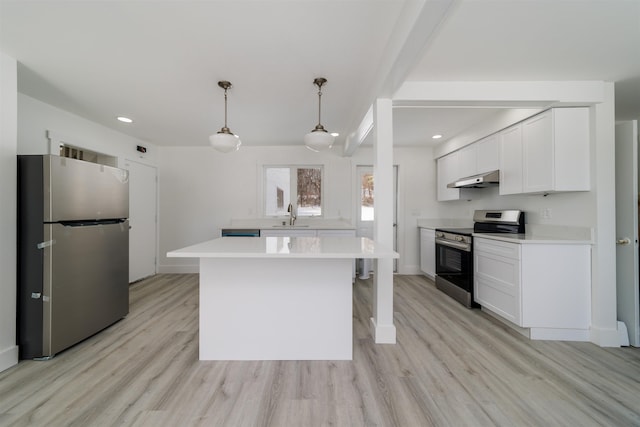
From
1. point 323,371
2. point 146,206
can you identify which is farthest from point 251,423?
point 146,206

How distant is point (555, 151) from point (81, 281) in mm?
4488

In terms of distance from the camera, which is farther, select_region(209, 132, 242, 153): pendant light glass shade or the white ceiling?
select_region(209, 132, 242, 153): pendant light glass shade

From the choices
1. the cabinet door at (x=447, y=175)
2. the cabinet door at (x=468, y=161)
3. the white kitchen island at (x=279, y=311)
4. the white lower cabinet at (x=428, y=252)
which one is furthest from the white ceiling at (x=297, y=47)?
the white lower cabinet at (x=428, y=252)

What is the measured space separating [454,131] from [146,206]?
5.08 m

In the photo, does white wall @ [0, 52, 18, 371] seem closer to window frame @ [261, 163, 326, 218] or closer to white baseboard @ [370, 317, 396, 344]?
white baseboard @ [370, 317, 396, 344]

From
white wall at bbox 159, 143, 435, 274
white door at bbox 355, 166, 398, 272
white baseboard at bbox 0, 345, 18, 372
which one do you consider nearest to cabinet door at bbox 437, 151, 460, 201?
white wall at bbox 159, 143, 435, 274

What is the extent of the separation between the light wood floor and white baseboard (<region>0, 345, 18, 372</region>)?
0.26 ft

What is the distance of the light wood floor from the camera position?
146 centimetres

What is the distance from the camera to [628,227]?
2254 mm

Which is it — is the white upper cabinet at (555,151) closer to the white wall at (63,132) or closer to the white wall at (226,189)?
the white wall at (226,189)

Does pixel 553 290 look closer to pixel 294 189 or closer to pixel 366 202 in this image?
pixel 366 202

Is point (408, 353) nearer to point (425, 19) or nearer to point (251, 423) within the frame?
point (251, 423)

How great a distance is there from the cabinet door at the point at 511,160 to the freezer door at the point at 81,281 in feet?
14.1

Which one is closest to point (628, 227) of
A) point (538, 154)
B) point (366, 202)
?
point (538, 154)
